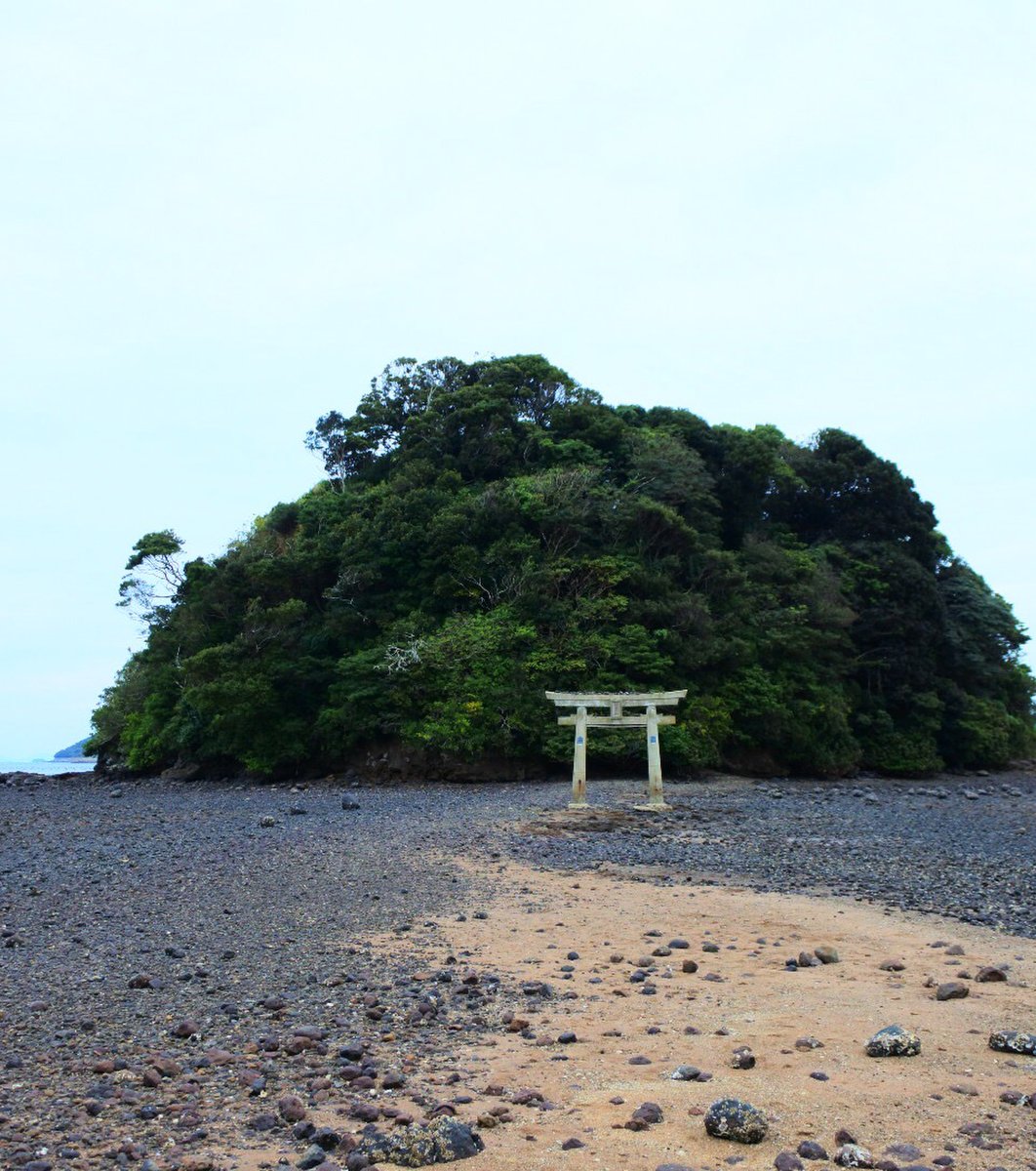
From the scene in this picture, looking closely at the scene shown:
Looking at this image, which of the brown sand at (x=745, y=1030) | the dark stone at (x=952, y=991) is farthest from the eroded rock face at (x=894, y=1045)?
the dark stone at (x=952, y=991)

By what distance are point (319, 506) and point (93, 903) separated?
23.7m

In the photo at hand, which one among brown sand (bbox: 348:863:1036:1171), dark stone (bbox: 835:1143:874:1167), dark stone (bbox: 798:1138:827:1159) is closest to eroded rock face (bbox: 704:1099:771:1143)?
brown sand (bbox: 348:863:1036:1171)

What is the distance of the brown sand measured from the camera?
15.0 feet

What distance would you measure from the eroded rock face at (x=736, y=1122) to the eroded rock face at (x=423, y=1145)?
3.27 ft

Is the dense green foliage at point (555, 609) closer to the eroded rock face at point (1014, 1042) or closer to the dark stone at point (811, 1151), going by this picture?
the eroded rock face at point (1014, 1042)

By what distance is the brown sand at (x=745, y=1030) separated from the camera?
458 centimetres

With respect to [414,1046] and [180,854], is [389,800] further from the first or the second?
[414,1046]

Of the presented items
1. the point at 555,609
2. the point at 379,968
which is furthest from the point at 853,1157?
the point at 555,609

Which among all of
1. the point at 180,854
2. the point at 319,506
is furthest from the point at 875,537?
the point at 180,854

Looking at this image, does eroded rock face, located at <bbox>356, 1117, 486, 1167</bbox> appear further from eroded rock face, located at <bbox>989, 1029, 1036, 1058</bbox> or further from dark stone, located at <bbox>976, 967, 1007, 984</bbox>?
dark stone, located at <bbox>976, 967, 1007, 984</bbox>

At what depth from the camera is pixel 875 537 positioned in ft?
120

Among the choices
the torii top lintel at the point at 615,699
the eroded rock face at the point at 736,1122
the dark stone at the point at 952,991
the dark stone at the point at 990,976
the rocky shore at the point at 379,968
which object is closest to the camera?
the eroded rock face at the point at 736,1122

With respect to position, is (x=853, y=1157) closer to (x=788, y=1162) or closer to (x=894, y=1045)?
(x=788, y=1162)

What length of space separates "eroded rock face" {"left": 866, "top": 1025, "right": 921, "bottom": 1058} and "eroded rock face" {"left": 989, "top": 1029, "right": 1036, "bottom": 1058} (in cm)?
44
